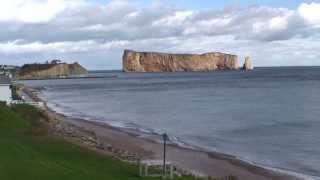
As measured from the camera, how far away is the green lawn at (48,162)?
1894 centimetres

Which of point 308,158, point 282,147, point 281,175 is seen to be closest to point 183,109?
point 282,147

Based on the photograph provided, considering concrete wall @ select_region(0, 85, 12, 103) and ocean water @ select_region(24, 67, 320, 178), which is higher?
concrete wall @ select_region(0, 85, 12, 103)

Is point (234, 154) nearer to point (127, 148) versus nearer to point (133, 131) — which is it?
point (127, 148)

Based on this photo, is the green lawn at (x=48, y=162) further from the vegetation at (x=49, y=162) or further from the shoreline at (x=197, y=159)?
the shoreline at (x=197, y=159)

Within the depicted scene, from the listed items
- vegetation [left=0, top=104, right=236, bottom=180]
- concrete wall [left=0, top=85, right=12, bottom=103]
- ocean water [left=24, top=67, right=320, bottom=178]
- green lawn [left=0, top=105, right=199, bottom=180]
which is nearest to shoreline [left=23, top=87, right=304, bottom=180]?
ocean water [left=24, top=67, right=320, bottom=178]

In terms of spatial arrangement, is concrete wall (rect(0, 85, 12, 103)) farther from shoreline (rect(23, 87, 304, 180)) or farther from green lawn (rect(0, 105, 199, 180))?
green lawn (rect(0, 105, 199, 180))

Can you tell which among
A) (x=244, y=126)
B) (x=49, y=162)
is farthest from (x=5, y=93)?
(x=49, y=162)

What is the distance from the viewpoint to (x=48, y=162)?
21156mm

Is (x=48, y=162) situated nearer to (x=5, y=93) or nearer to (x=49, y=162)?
(x=49, y=162)

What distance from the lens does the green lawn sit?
1894 centimetres

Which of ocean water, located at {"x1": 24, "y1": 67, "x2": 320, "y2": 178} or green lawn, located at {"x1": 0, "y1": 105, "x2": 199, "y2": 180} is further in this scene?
ocean water, located at {"x1": 24, "y1": 67, "x2": 320, "y2": 178}

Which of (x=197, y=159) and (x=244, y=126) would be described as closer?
(x=197, y=159)

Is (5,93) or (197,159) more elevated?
(5,93)

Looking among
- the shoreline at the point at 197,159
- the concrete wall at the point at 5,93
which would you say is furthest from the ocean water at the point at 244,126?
the concrete wall at the point at 5,93
